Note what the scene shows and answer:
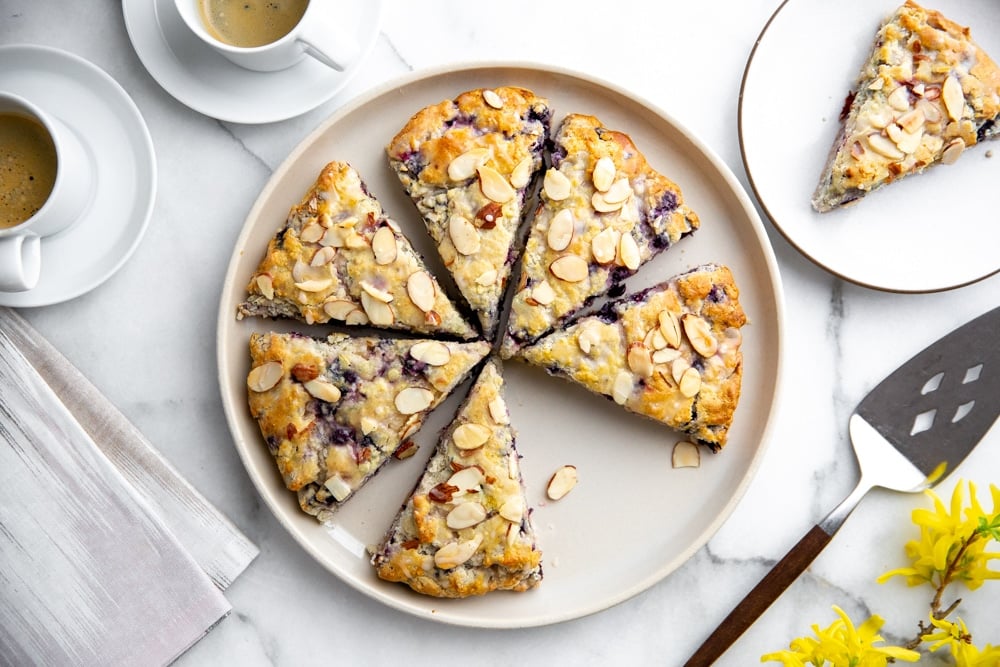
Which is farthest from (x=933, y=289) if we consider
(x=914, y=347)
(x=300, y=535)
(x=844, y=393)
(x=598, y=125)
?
(x=300, y=535)

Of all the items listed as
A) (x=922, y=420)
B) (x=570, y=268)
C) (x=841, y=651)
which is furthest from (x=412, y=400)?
(x=922, y=420)

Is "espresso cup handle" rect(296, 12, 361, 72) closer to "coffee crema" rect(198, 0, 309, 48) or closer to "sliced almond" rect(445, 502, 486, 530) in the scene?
"coffee crema" rect(198, 0, 309, 48)

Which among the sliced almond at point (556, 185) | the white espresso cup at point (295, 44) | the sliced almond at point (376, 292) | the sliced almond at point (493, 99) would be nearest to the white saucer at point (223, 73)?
the white espresso cup at point (295, 44)

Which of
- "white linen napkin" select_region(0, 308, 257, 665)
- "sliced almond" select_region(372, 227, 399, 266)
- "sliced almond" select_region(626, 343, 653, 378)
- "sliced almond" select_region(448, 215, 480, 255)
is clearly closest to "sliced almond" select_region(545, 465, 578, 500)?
"sliced almond" select_region(626, 343, 653, 378)

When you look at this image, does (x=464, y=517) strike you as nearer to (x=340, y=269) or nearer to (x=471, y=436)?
(x=471, y=436)

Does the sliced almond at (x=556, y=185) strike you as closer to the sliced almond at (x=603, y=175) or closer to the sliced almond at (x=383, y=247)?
the sliced almond at (x=603, y=175)
